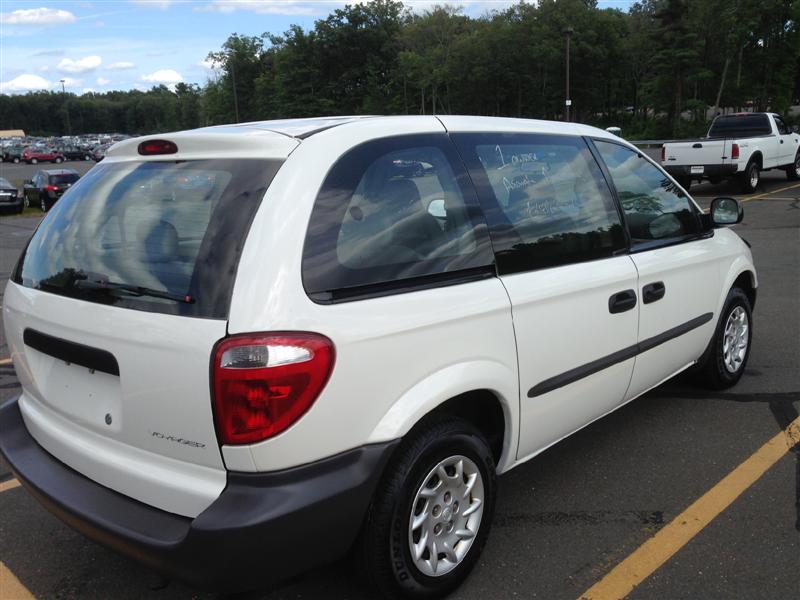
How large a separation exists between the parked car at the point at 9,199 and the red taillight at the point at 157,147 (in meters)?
23.1

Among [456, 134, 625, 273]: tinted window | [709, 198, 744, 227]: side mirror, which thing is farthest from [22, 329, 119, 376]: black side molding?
[709, 198, 744, 227]: side mirror

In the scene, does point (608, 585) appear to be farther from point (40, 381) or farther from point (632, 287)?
point (40, 381)

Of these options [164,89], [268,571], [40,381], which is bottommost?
[268,571]

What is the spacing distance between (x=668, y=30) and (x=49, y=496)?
5961cm

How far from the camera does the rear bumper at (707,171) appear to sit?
1584 cm

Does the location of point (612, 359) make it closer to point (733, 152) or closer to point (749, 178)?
point (733, 152)

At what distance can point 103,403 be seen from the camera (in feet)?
7.58

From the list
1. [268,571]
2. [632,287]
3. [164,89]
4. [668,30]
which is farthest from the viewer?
Answer: [164,89]

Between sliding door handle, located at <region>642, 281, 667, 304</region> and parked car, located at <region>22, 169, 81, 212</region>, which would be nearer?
sliding door handle, located at <region>642, 281, 667, 304</region>

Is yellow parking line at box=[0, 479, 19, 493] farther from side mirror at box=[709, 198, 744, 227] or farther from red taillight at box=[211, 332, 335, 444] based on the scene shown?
side mirror at box=[709, 198, 744, 227]

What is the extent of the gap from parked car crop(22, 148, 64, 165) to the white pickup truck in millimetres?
57364

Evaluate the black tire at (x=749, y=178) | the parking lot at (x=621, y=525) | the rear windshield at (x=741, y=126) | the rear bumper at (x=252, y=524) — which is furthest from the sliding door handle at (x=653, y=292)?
the rear windshield at (x=741, y=126)

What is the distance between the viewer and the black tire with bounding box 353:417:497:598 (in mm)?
2262

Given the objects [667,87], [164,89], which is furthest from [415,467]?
[164,89]
